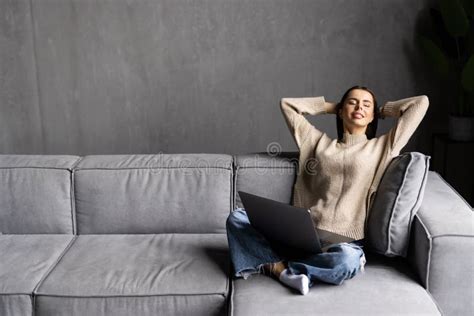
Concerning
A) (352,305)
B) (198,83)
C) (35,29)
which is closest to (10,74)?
(35,29)

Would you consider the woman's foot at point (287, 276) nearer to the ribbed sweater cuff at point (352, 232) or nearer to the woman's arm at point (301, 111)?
the ribbed sweater cuff at point (352, 232)

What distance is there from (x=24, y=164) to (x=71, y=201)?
0.25 meters

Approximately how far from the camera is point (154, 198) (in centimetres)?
243

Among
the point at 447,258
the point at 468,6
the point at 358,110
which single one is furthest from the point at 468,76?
the point at 447,258

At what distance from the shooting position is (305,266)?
1.95m

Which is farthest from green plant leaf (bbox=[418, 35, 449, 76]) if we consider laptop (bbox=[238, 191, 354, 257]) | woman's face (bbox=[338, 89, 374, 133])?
laptop (bbox=[238, 191, 354, 257])

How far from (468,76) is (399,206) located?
137cm

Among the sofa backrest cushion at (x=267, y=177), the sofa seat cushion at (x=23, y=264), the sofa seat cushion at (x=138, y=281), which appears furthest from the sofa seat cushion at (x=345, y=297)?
the sofa seat cushion at (x=23, y=264)

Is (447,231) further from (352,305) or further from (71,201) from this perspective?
(71,201)

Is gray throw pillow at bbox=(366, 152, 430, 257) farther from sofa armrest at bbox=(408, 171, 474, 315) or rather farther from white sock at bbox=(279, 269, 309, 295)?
white sock at bbox=(279, 269, 309, 295)

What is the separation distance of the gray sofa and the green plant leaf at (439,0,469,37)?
105 cm

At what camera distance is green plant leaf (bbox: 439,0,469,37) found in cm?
310

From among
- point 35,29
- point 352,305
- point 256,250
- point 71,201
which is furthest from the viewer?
point 35,29

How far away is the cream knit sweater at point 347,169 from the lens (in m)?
2.18
